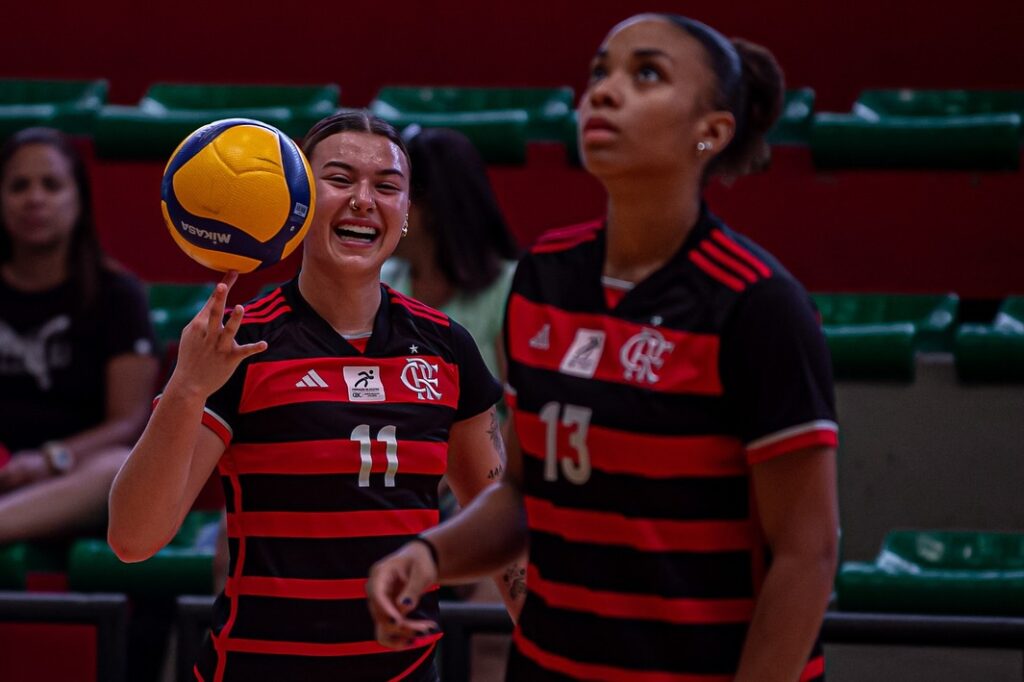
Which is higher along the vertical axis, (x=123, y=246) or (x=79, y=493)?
(x=123, y=246)

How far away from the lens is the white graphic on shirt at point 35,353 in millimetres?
3859

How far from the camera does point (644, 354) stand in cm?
161

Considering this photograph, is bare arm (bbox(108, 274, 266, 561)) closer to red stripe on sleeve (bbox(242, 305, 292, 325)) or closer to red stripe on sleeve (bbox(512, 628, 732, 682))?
red stripe on sleeve (bbox(242, 305, 292, 325))

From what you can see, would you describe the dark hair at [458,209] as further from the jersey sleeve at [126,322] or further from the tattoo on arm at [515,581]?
the tattoo on arm at [515,581]

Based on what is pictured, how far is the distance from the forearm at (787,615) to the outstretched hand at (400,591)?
1.27 ft

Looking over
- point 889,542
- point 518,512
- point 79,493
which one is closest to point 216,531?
point 79,493

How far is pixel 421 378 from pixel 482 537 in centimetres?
52

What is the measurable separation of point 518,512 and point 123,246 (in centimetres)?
342

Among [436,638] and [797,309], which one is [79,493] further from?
[797,309]

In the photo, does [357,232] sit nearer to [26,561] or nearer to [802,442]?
[802,442]

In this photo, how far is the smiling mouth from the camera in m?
2.22

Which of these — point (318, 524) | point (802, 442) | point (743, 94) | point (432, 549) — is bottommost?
point (318, 524)

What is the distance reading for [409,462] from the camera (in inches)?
84.9

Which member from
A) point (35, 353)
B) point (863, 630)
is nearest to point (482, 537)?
point (863, 630)
